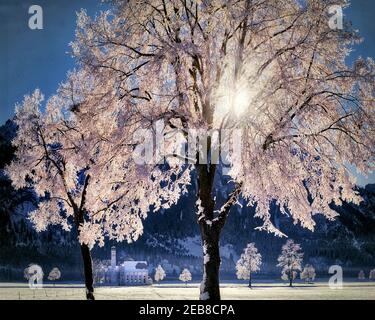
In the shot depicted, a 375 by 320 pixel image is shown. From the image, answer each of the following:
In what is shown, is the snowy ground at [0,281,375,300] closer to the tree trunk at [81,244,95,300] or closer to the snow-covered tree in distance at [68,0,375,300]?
the tree trunk at [81,244,95,300]

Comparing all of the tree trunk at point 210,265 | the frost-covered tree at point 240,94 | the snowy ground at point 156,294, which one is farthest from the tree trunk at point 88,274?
the tree trunk at point 210,265

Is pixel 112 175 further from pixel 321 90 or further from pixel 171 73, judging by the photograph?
pixel 321 90

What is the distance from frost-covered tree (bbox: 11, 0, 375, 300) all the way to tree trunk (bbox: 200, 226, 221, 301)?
0.13 ft

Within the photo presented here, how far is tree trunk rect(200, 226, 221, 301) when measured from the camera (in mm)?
18766

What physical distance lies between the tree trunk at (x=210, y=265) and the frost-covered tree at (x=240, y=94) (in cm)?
4

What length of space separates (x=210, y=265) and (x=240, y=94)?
21.4 ft

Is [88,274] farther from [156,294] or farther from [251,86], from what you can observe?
[156,294]

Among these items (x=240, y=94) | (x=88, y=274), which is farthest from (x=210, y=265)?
(x=88, y=274)

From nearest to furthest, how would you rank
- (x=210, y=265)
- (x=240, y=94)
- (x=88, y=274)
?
(x=240, y=94) → (x=210, y=265) → (x=88, y=274)

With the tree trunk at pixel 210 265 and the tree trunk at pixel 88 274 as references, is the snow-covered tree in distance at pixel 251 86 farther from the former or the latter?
the tree trunk at pixel 88 274

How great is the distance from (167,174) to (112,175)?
266cm

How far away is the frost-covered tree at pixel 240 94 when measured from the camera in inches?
688

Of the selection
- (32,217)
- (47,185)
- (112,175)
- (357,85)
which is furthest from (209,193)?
(32,217)

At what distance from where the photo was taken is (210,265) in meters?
19.0
